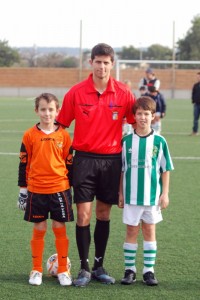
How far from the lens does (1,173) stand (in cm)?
1148

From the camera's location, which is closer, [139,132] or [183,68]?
[139,132]

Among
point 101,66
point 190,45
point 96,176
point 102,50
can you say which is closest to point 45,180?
point 96,176

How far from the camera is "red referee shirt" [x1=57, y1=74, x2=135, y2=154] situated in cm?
554

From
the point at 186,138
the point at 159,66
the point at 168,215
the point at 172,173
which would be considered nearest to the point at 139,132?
the point at 168,215

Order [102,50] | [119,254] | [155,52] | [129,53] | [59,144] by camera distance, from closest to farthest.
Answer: [102,50]
[59,144]
[119,254]
[155,52]
[129,53]

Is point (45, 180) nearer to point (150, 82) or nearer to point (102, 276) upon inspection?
point (102, 276)

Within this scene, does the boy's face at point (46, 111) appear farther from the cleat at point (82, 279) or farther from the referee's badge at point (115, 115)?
the cleat at point (82, 279)

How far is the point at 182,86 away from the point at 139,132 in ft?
140

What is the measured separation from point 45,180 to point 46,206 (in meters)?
0.22

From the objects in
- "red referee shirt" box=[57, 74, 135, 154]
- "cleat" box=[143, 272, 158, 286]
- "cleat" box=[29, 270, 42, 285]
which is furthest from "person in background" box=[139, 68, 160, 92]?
"cleat" box=[29, 270, 42, 285]

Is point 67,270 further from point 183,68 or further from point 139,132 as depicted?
point 183,68

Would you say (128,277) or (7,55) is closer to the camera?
(128,277)

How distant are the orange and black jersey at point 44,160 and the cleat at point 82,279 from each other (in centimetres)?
71

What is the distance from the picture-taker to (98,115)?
5.53 meters
